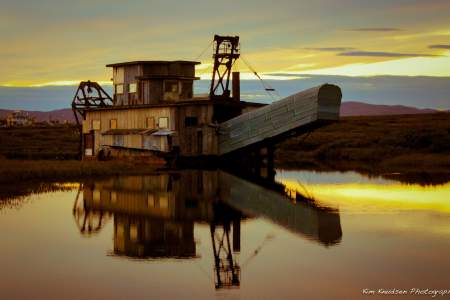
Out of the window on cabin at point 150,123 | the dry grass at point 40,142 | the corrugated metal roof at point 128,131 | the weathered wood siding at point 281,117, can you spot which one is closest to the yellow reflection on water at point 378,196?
the weathered wood siding at point 281,117

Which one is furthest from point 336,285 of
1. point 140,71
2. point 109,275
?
point 140,71

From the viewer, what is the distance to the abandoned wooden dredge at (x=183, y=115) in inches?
1630

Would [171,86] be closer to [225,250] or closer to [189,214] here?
[189,214]

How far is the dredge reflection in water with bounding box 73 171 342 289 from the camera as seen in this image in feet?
59.7

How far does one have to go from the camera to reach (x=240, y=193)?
105 feet

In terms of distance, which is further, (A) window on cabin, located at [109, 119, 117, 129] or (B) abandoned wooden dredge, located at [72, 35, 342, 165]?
(A) window on cabin, located at [109, 119, 117, 129]

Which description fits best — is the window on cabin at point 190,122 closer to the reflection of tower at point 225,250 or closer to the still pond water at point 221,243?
the still pond water at point 221,243

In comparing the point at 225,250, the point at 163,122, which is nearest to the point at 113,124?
the point at 163,122

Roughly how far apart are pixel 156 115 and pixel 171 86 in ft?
14.6

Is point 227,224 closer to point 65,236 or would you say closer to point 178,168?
point 65,236

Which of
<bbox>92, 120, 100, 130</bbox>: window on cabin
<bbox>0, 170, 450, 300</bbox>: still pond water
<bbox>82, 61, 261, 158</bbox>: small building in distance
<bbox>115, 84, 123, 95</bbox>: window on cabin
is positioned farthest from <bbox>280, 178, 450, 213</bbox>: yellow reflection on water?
<bbox>92, 120, 100, 130</bbox>: window on cabin

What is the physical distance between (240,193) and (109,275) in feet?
56.8

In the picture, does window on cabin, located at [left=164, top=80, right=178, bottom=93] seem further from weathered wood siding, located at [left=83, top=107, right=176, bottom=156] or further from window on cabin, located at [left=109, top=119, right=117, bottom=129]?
window on cabin, located at [left=109, top=119, right=117, bottom=129]

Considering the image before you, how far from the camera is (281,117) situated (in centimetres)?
4212
